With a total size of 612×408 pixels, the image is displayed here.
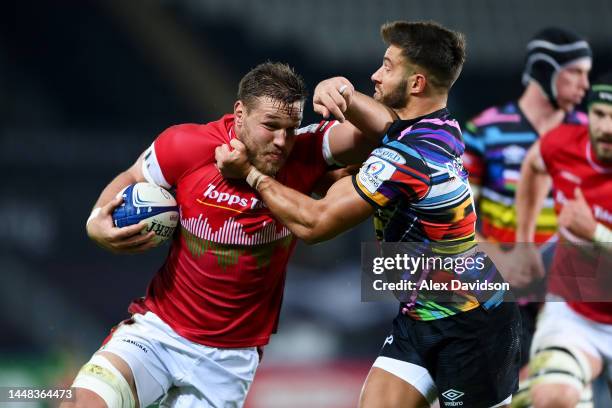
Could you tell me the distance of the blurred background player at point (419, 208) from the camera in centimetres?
402

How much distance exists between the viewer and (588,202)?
5902 millimetres

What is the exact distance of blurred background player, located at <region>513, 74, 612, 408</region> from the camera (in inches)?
225

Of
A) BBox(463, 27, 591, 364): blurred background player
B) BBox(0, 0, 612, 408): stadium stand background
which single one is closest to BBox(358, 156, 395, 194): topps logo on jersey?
BBox(463, 27, 591, 364): blurred background player

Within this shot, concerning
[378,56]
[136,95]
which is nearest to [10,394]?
[136,95]

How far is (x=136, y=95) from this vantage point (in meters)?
12.7

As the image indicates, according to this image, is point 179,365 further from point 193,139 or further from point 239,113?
point 239,113

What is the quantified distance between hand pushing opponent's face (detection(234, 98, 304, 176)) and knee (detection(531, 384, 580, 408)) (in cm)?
238

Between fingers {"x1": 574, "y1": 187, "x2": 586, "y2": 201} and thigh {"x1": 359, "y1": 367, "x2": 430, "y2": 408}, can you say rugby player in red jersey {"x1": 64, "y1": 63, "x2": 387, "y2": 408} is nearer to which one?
thigh {"x1": 359, "y1": 367, "x2": 430, "y2": 408}

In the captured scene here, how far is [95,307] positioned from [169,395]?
6683 mm

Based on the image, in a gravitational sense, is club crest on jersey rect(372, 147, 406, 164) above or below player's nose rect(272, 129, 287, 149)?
below

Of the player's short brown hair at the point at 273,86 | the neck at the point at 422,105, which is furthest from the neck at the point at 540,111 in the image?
the player's short brown hair at the point at 273,86

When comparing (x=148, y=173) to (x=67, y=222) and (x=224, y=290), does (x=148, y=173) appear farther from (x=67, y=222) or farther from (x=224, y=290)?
(x=67, y=222)

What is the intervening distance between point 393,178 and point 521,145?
3046 mm

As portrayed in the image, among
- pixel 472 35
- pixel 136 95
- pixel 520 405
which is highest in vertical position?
pixel 472 35
